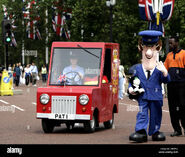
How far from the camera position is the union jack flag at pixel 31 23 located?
58.8 metres

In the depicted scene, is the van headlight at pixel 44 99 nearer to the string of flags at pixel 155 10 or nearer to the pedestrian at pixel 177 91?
the pedestrian at pixel 177 91

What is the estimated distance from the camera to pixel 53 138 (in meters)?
13.1

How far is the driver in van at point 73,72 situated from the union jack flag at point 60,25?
1553 inches

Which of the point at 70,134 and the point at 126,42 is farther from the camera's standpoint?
the point at 126,42

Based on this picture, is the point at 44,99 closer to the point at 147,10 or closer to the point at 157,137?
the point at 157,137

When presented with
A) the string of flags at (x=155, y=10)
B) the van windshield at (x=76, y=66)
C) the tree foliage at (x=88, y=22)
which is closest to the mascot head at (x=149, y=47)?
the van windshield at (x=76, y=66)

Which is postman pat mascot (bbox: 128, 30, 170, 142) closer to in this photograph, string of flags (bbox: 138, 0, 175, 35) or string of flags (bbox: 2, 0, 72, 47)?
string of flags (bbox: 138, 0, 175, 35)

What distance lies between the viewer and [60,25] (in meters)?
55.0

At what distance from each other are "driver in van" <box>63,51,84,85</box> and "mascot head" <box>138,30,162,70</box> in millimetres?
2771
